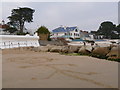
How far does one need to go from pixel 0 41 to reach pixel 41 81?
1269 centimetres

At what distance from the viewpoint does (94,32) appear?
61.4m

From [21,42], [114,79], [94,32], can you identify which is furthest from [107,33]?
[114,79]

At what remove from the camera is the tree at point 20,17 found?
3703 cm

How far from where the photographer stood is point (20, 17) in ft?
124

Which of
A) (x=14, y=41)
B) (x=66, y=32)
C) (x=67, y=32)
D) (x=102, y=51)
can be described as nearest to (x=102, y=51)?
(x=102, y=51)

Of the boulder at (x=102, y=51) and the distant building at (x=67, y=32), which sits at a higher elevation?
the distant building at (x=67, y=32)

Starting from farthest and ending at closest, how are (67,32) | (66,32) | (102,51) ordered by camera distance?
(67,32) → (66,32) → (102,51)

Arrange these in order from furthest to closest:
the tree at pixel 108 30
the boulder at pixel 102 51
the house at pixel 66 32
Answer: the tree at pixel 108 30 < the house at pixel 66 32 < the boulder at pixel 102 51

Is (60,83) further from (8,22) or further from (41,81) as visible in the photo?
(8,22)

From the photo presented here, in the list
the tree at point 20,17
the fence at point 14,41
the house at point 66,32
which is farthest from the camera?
the house at point 66,32

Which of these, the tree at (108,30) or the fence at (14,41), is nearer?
the fence at (14,41)

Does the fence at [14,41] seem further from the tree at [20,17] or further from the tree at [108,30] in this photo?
the tree at [108,30]

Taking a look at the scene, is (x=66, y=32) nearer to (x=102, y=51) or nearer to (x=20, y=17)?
(x=20, y=17)

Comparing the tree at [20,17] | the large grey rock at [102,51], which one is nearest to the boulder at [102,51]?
the large grey rock at [102,51]
